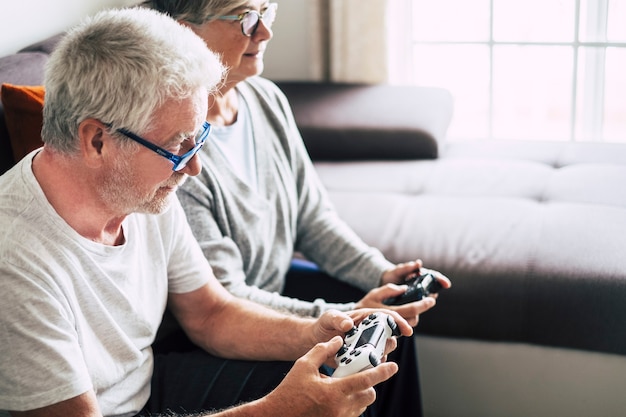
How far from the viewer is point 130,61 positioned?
1.21 meters

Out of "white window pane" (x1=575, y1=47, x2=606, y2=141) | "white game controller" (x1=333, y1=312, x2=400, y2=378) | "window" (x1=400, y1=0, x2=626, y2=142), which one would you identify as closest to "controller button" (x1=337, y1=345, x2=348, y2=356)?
"white game controller" (x1=333, y1=312, x2=400, y2=378)

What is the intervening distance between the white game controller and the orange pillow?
67 centimetres

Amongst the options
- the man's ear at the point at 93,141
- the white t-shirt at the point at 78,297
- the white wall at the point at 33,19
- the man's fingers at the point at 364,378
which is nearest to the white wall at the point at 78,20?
the white wall at the point at 33,19

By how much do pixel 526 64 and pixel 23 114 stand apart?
2.00 meters

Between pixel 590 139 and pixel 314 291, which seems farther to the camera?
pixel 590 139

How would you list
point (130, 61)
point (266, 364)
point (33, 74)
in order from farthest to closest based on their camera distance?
point (33, 74) < point (266, 364) < point (130, 61)

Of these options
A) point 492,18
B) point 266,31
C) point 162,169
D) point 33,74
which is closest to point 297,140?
point 266,31

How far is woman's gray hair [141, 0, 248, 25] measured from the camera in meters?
1.70

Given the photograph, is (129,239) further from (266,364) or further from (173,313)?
(266,364)

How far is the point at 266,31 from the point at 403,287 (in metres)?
0.58

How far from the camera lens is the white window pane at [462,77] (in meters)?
3.15

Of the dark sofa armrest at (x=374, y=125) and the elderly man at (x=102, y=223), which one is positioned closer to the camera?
the elderly man at (x=102, y=223)

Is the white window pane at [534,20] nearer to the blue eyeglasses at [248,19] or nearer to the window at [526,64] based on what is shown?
the window at [526,64]

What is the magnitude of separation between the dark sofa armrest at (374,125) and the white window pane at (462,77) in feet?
1.34
